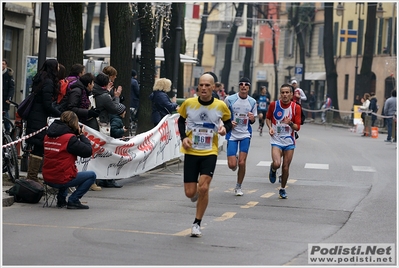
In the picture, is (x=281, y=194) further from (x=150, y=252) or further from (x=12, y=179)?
(x=150, y=252)

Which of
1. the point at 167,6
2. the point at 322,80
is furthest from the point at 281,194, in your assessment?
the point at 322,80

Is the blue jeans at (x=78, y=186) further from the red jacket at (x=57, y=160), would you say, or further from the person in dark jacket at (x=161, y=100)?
the person in dark jacket at (x=161, y=100)

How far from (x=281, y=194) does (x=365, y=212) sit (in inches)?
74.0

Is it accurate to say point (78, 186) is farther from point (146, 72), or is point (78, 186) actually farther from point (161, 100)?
point (146, 72)

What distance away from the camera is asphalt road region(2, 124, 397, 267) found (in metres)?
9.40

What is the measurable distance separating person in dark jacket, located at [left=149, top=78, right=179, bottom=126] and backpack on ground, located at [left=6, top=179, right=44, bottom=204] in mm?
6034

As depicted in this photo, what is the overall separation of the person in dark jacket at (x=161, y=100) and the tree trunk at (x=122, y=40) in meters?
0.60

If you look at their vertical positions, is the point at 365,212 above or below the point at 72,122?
below

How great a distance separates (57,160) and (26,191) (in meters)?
0.79

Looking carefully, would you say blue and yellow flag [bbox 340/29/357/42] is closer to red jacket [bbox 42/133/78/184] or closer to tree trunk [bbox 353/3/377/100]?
tree trunk [bbox 353/3/377/100]

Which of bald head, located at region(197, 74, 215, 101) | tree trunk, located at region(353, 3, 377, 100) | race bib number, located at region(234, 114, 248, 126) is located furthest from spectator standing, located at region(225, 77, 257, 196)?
tree trunk, located at region(353, 3, 377, 100)

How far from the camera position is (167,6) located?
28.4 m

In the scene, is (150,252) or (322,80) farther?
(322,80)

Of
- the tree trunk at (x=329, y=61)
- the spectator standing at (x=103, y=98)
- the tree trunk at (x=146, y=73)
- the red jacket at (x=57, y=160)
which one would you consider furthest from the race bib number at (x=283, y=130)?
the tree trunk at (x=329, y=61)
